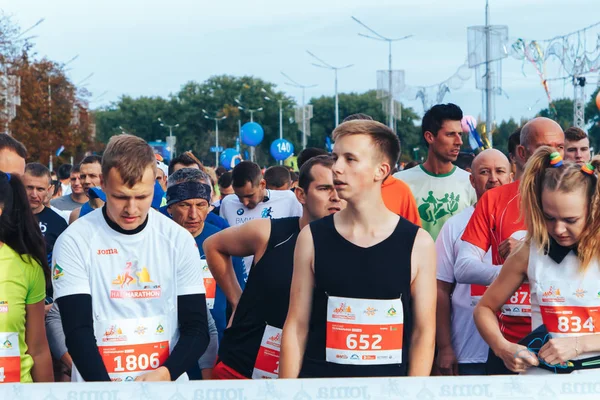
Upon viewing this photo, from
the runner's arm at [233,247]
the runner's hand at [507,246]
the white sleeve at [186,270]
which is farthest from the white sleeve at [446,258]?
the white sleeve at [186,270]

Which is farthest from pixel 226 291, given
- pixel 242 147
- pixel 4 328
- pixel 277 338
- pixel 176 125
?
pixel 176 125

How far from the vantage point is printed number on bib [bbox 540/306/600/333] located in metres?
3.71

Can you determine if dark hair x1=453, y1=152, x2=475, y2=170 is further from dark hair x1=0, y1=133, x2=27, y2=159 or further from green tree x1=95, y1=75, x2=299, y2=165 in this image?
green tree x1=95, y1=75, x2=299, y2=165

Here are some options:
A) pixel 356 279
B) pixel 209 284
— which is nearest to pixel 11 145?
pixel 209 284

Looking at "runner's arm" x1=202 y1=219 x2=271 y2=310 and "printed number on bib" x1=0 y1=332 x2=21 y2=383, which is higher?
"runner's arm" x1=202 y1=219 x2=271 y2=310

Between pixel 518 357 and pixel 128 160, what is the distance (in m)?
1.80

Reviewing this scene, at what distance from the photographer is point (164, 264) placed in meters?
3.83

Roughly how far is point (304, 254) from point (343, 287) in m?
0.22

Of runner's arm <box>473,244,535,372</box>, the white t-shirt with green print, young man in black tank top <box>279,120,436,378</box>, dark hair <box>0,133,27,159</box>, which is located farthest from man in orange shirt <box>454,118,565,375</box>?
dark hair <box>0,133,27,159</box>

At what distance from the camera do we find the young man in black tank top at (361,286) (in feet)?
12.0

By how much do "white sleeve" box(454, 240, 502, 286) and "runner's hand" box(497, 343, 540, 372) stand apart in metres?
1.15

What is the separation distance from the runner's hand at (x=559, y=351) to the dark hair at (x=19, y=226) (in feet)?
7.19

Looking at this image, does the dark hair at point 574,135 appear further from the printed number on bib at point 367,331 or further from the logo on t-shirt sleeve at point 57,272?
the logo on t-shirt sleeve at point 57,272

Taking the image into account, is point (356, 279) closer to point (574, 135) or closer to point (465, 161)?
point (574, 135)
